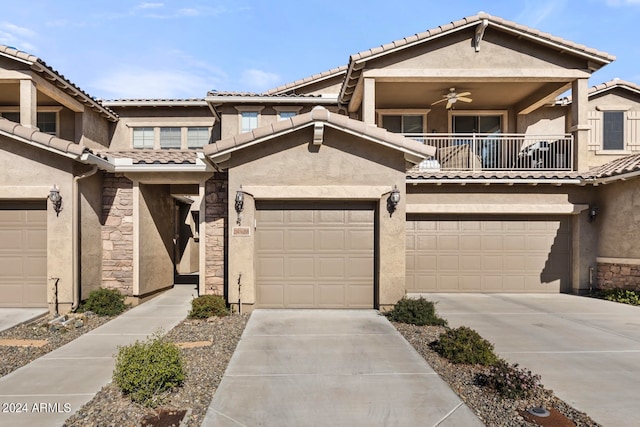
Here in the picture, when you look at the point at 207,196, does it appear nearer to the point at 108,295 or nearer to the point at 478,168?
the point at 108,295

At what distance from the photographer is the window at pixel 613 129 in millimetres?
14102

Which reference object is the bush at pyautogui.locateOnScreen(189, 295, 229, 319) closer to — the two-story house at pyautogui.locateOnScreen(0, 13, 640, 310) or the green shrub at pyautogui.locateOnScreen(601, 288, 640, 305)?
the two-story house at pyautogui.locateOnScreen(0, 13, 640, 310)

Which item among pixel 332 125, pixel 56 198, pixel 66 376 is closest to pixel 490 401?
pixel 66 376

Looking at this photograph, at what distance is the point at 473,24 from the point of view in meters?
11.8

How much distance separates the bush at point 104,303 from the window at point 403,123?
1090 cm

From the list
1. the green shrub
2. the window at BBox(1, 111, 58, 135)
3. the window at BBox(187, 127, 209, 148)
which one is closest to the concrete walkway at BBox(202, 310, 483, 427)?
the green shrub

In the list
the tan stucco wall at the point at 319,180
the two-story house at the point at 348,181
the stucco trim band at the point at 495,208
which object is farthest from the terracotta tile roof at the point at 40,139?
the stucco trim band at the point at 495,208

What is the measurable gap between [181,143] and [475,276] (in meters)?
11.8

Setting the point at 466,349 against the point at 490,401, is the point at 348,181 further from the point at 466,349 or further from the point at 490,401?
the point at 490,401

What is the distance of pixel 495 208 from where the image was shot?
36.9ft

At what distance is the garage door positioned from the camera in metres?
8.92

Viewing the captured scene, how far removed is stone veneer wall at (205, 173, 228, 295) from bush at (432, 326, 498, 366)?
6.02 m

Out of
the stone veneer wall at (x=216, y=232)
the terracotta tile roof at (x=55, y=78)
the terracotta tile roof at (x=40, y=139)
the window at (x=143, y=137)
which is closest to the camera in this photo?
the terracotta tile roof at (x=40, y=139)

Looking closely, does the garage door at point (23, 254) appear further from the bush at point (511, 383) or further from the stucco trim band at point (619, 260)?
the stucco trim band at point (619, 260)
